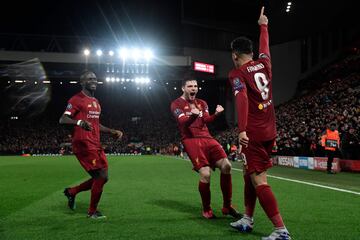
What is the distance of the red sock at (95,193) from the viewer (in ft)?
21.2

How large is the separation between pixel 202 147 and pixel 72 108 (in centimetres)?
223

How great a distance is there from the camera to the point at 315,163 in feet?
65.0

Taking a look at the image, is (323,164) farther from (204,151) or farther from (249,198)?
(249,198)

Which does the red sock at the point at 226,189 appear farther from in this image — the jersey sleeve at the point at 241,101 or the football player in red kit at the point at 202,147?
the jersey sleeve at the point at 241,101

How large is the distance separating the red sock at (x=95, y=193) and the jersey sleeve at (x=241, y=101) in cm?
300

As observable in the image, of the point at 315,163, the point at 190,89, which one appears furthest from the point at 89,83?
the point at 315,163

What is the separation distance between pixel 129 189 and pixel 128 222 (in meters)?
4.65

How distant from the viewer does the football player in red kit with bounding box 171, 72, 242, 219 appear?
6.50 meters

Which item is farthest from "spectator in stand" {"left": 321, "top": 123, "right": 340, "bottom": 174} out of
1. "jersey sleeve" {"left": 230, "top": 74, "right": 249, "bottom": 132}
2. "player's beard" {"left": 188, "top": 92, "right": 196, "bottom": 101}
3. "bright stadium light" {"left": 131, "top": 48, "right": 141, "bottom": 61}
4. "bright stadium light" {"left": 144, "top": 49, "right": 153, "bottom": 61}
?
"bright stadium light" {"left": 131, "top": 48, "right": 141, "bottom": 61}

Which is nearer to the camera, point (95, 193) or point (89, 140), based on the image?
point (95, 193)

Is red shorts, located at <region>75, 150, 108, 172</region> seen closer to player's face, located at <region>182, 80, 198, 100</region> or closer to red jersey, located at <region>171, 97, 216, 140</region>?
red jersey, located at <region>171, 97, 216, 140</region>

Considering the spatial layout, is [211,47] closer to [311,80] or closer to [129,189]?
→ [311,80]

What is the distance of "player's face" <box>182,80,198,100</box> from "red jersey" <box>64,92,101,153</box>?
61.1 inches

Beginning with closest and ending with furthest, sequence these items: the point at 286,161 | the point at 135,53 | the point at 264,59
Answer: the point at 264,59 → the point at 286,161 → the point at 135,53
